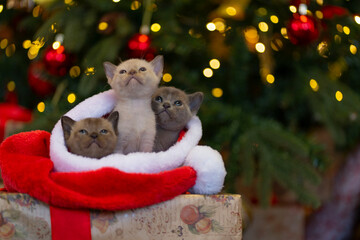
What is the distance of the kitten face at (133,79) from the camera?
0.65m

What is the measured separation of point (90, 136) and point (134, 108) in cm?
9

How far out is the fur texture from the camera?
54 cm

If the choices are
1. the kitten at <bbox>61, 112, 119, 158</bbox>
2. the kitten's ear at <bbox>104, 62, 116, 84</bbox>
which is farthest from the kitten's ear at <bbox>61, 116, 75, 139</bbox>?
the kitten's ear at <bbox>104, 62, 116, 84</bbox>

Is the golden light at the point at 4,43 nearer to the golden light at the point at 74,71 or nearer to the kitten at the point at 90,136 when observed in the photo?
the golden light at the point at 74,71

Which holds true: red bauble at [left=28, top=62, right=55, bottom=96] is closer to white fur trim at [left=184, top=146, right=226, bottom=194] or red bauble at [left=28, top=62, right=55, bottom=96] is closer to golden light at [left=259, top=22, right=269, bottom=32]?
golden light at [left=259, top=22, right=269, bottom=32]

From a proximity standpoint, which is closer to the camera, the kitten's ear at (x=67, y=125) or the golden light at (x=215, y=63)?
the kitten's ear at (x=67, y=125)

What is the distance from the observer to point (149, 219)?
1.86 ft

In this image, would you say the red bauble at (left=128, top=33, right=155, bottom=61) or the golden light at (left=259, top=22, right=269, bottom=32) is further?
the golden light at (left=259, top=22, right=269, bottom=32)

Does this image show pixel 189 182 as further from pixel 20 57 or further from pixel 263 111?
pixel 20 57

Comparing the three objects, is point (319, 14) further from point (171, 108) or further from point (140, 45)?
point (171, 108)

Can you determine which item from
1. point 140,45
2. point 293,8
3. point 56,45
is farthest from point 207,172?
point 293,8

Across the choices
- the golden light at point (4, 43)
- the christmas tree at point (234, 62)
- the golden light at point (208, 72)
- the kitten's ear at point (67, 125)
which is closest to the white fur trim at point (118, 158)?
the kitten's ear at point (67, 125)

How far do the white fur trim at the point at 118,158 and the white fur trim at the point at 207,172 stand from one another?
29mm

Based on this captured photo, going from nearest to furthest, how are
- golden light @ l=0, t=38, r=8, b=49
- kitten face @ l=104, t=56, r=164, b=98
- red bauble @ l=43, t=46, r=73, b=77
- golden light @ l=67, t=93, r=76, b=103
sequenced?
kitten face @ l=104, t=56, r=164, b=98, golden light @ l=67, t=93, r=76, b=103, red bauble @ l=43, t=46, r=73, b=77, golden light @ l=0, t=38, r=8, b=49
